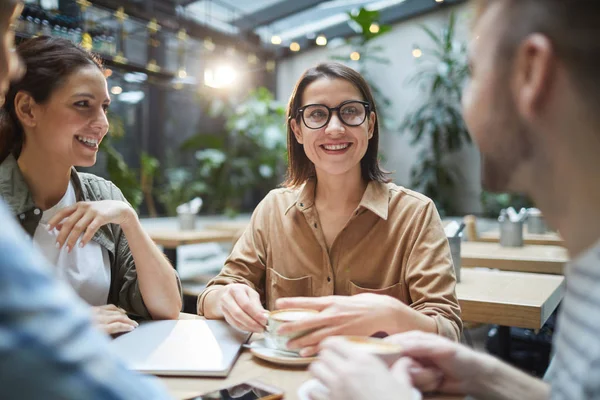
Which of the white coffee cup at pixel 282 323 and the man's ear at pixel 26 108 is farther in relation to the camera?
the man's ear at pixel 26 108

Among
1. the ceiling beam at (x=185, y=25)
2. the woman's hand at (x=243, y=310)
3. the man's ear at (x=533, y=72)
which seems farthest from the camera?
the ceiling beam at (x=185, y=25)

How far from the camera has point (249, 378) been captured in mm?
929

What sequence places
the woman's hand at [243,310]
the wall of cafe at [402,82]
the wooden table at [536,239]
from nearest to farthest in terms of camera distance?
the woman's hand at [243,310] → the wooden table at [536,239] → the wall of cafe at [402,82]

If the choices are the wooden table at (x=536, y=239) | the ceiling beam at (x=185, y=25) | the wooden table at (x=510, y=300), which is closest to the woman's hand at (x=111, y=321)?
the wooden table at (x=510, y=300)

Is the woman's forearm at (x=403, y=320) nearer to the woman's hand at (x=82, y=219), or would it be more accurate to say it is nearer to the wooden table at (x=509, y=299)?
the wooden table at (x=509, y=299)

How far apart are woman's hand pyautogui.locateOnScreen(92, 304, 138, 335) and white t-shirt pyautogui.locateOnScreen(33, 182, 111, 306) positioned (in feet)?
0.83

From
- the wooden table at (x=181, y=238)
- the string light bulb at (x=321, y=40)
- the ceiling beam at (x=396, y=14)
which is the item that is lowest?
the wooden table at (x=181, y=238)

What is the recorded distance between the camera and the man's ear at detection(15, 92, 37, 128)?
58.7 inches

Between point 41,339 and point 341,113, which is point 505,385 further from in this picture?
point 341,113

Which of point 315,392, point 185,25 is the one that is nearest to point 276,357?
point 315,392

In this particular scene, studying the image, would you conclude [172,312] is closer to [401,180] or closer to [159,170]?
[159,170]

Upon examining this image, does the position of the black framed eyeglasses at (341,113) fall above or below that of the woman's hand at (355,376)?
above

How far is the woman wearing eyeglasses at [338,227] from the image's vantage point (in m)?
1.47

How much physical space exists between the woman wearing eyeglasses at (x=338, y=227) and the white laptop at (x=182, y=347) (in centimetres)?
14
